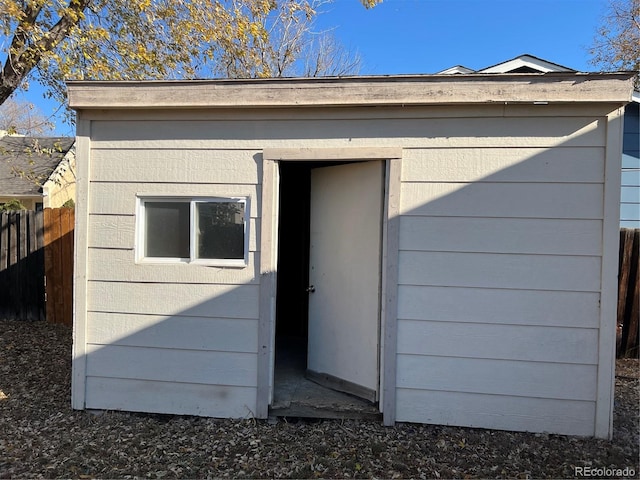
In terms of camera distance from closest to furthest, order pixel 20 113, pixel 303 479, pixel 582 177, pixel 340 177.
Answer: pixel 303 479 < pixel 582 177 < pixel 340 177 < pixel 20 113

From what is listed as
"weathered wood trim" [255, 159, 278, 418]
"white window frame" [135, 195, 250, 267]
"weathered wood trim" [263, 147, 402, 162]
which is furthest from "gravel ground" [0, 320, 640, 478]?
"weathered wood trim" [263, 147, 402, 162]

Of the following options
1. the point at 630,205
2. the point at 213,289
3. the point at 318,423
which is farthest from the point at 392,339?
the point at 630,205

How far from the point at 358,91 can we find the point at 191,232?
68.3 inches

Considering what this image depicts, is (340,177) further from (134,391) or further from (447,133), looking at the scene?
(134,391)

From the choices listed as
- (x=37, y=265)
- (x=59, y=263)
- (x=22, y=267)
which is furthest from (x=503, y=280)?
(x=22, y=267)

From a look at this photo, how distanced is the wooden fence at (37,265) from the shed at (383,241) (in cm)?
326

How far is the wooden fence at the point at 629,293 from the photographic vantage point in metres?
4.94

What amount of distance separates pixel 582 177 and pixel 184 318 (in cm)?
327

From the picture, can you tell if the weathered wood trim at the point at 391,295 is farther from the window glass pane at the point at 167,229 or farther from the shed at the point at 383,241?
the window glass pane at the point at 167,229

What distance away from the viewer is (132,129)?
3258 mm

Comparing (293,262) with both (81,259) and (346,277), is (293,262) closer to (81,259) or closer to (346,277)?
(346,277)

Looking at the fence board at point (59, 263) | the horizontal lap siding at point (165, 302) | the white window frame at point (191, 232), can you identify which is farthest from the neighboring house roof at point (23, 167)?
the white window frame at point (191, 232)

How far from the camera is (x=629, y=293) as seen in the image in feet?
16.3

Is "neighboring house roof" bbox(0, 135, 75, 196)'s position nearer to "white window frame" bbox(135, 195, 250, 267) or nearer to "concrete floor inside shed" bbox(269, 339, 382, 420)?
"white window frame" bbox(135, 195, 250, 267)
